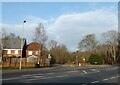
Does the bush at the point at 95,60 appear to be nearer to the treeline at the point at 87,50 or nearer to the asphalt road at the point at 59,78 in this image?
the treeline at the point at 87,50

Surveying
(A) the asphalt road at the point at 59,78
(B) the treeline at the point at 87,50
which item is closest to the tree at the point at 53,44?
(B) the treeline at the point at 87,50

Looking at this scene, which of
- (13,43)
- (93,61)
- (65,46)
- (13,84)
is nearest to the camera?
(13,84)

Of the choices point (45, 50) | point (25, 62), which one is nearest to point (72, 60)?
point (45, 50)

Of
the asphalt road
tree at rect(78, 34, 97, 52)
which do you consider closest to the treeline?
tree at rect(78, 34, 97, 52)

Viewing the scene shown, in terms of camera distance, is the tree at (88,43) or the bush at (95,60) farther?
the tree at (88,43)

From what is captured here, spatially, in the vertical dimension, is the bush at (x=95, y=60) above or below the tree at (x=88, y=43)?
below

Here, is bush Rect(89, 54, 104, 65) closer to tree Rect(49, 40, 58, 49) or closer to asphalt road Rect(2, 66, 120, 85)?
tree Rect(49, 40, 58, 49)

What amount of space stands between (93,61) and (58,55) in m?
11.6

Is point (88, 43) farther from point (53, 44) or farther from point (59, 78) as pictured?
point (59, 78)

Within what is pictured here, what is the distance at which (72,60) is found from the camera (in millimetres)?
84750

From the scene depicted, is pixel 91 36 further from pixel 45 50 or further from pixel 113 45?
pixel 45 50

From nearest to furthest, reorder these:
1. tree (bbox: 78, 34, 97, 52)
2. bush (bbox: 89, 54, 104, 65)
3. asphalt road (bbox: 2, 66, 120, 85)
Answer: asphalt road (bbox: 2, 66, 120, 85) < bush (bbox: 89, 54, 104, 65) < tree (bbox: 78, 34, 97, 52)

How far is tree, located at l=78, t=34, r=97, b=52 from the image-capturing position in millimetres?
91625

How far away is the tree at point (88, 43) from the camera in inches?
3607
